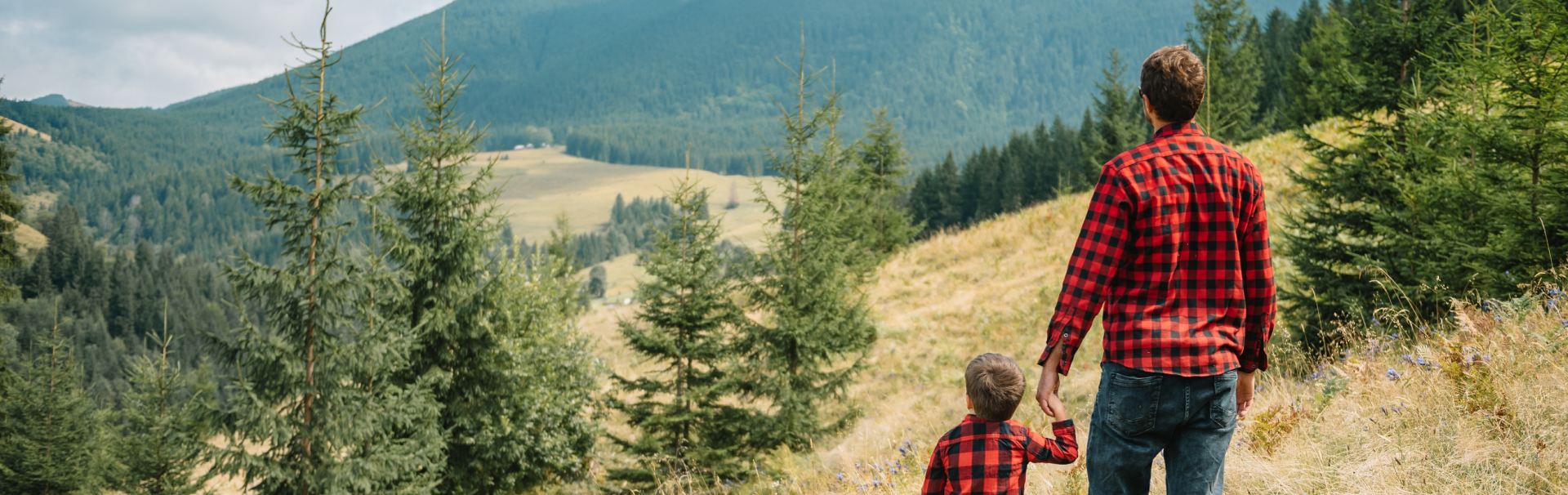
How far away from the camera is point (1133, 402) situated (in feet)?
7.83

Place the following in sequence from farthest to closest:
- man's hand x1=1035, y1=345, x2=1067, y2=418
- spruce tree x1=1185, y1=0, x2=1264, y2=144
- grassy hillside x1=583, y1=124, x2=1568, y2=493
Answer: spruce tree x1=1185, y1=0, x2=1264, y2=144 < grassy hillside x1=583, y1=124, x2=1568, y2=493 < man's hand x1=1035, y1=345, x2=1067, y2=418

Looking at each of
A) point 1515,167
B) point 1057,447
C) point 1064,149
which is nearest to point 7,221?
point 1057,447

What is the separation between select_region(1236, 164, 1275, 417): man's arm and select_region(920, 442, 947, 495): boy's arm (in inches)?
45.4

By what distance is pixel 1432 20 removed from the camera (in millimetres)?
8109

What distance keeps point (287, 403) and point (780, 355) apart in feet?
22.2

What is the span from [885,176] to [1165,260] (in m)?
23.5

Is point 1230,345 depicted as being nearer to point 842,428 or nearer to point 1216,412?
point 1216,412

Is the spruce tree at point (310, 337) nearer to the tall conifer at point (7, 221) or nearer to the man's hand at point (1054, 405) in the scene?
the man's hand at point (1054, 405)

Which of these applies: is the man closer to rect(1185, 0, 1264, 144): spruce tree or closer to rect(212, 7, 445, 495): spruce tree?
rect(212, 7, 445, 495): spruce tree

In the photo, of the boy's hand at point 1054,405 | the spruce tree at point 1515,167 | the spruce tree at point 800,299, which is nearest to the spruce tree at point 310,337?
the spruce tree at point 800,299

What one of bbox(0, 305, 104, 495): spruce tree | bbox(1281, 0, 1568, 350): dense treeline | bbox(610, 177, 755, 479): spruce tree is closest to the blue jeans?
bbox(1281, 0, 1568, 350): dense treeline

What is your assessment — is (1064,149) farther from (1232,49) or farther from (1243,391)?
(1243,391)

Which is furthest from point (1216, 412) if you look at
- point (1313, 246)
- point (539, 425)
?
point (539, 425)

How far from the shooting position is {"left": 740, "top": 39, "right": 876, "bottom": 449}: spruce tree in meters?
11.2
